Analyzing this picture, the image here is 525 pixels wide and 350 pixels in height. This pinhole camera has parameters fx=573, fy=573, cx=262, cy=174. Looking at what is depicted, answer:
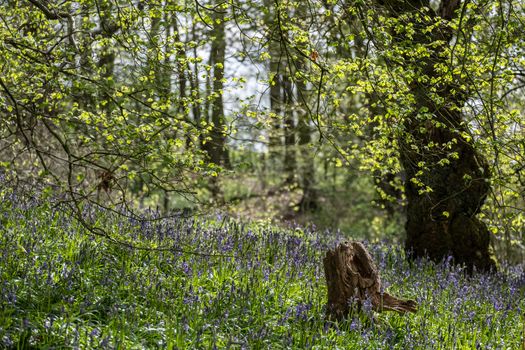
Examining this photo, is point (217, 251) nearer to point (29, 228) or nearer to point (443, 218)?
point (29, 228)

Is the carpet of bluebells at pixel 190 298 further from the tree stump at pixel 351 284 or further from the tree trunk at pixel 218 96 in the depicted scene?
the tree trunk at pixel 218 96

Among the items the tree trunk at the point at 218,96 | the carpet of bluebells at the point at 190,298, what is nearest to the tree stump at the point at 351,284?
the carpet of bluebells at the point at 190,298

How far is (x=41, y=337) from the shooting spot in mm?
4387

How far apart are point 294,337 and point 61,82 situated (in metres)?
3.56

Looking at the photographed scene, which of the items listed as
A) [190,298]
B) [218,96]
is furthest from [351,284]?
[218,96]

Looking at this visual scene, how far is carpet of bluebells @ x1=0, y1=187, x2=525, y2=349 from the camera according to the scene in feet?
15.2

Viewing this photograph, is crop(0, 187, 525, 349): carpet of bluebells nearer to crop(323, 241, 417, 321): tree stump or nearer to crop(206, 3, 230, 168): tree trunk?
crop(323, 241, 417, 321): tree stump

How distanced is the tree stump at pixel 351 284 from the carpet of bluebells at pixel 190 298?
0.14 meters

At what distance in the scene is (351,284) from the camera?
Answer: 604 cm

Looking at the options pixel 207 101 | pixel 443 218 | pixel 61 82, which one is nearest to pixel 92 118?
pixel 61 82

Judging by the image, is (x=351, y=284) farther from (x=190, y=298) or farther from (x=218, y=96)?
(x=218, y=96)

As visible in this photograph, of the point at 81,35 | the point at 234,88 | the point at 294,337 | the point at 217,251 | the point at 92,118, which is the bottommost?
the point at 294,337

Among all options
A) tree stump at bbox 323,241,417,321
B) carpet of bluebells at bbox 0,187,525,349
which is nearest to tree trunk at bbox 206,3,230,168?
carpet of bluebells at bbox 0,187,525,349

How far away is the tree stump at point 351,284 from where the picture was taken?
600cm
